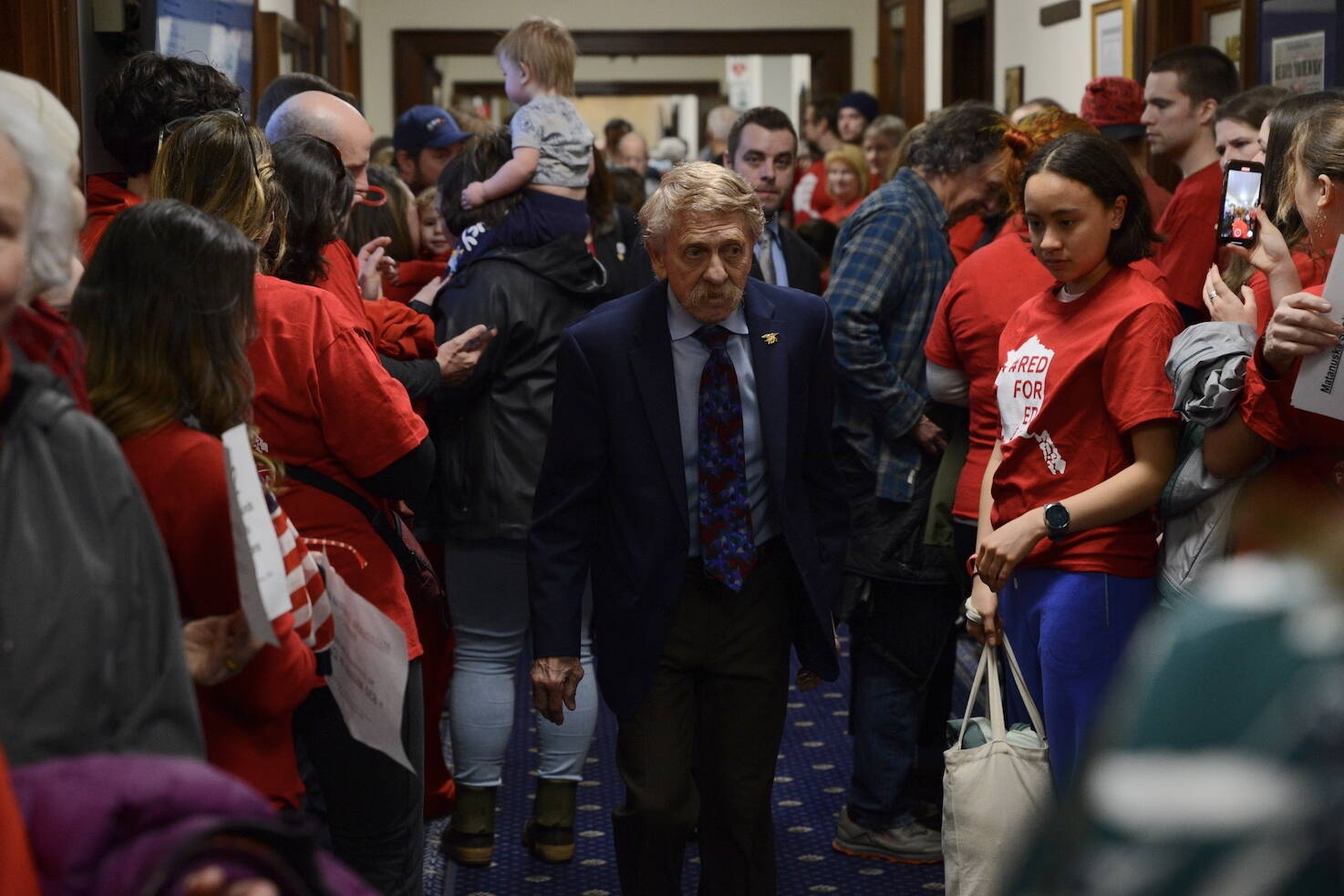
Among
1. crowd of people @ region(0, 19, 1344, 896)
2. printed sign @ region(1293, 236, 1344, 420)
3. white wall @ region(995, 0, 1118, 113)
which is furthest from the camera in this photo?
white wall @ region(995, 0, 1118, 113)

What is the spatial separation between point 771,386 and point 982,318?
76 cm

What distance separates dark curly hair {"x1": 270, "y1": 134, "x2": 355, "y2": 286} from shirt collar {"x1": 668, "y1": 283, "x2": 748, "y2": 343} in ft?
1.97

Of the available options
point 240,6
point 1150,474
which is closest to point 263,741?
point 1150,474

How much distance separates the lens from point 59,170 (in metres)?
1.30

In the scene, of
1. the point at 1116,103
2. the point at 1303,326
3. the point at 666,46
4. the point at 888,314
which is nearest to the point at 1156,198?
the point at 1116,103

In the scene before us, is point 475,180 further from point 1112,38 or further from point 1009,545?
point 1112,38

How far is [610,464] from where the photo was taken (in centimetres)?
272

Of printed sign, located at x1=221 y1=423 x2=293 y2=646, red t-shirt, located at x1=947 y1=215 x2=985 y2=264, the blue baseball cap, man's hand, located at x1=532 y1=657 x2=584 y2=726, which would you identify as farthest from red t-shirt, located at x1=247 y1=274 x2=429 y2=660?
the blue baseball cap

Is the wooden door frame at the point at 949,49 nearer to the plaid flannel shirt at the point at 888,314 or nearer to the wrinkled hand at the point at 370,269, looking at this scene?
the plaid flannel shirt at the point at 888,314

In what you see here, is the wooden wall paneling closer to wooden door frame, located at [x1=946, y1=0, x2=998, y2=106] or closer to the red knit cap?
the red knit cap

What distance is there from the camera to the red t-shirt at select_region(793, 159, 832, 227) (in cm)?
896

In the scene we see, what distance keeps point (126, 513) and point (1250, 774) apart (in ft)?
2.94

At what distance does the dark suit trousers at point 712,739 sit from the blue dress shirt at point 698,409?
0.19 feet

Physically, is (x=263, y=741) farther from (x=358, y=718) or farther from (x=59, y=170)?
(x=59, y=170)
